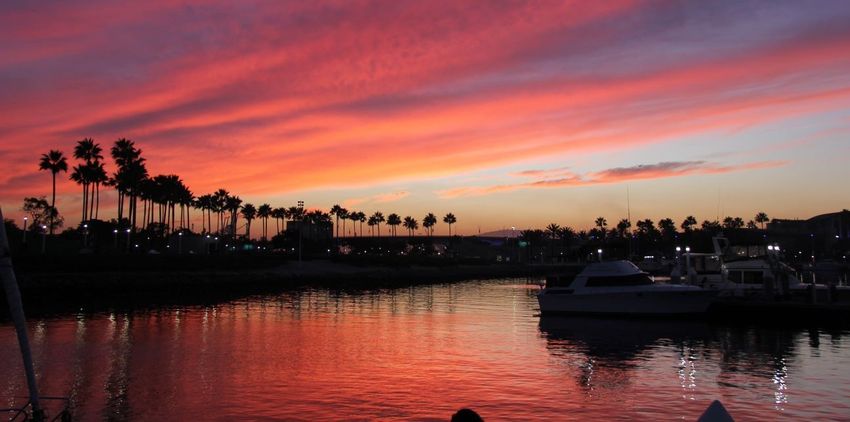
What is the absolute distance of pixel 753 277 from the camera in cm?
5212

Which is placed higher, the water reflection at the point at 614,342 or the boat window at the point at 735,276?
the boat window at the point at 735,276

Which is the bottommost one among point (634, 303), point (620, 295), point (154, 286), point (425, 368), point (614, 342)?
point (614, 342)

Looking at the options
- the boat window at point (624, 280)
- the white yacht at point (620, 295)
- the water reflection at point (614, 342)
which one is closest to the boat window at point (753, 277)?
the white yacht at point (620, 295)

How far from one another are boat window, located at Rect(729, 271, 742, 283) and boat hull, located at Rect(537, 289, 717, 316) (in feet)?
16.8

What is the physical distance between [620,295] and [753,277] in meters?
12.4

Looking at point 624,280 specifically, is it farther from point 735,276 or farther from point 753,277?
point 753,277

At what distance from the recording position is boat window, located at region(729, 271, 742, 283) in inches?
2082

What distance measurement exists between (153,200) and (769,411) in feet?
443

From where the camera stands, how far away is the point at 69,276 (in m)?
86.4

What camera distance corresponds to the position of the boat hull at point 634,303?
46812 mm

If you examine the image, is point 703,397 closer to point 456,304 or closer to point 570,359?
point 570,359

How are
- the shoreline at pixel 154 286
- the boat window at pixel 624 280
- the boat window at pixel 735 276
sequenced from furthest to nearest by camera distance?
the shoreline at pixel 154 286 → the boat window at pixel 735 276 → the boat window at pixel 624 280

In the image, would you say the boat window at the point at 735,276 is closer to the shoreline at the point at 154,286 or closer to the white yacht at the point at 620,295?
the white yacht at the point at 620,295

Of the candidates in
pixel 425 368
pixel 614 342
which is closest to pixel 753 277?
pixel 614 342
